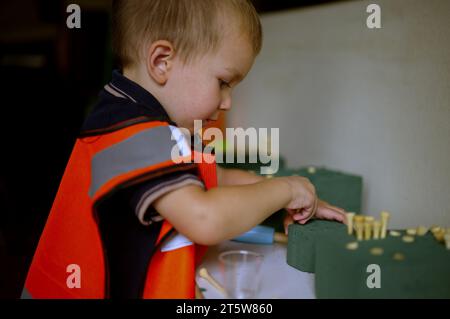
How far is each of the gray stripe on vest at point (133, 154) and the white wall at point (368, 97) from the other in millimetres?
422

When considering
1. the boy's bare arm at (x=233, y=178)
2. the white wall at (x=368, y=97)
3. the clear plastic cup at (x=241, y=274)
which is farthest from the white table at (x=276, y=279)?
the white wall at (x=368, y=97)

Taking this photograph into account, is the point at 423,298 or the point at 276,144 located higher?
the point at 276,144

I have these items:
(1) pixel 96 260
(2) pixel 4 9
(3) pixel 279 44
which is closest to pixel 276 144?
(3) pixel 279 44

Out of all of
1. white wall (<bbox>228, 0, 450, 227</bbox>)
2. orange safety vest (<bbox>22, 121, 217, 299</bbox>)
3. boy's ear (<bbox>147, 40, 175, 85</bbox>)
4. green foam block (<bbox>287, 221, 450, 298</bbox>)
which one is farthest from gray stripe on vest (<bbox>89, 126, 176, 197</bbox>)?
white wall (<bbox>228, 0, 450, 227</bbox>)

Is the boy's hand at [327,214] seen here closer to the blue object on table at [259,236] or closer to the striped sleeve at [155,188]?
the blue object on table at [259,236]

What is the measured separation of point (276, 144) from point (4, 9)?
106 inches

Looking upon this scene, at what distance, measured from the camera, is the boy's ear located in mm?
626

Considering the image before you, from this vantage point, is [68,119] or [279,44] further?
[68,119]

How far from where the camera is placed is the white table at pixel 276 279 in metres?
0.60

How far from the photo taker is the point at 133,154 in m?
0.54

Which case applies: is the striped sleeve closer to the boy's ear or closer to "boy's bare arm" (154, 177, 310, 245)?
"boy's bare arm" (154, 177, 310, 245)
